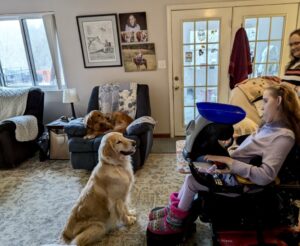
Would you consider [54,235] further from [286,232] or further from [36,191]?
[286,232]

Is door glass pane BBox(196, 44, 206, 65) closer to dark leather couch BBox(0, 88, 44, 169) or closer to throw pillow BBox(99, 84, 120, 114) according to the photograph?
throw pillow BBox(99, 84, 120, 114)

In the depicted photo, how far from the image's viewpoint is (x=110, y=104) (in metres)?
3.39

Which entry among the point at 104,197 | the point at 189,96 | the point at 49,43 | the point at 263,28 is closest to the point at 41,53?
the point at 49,43

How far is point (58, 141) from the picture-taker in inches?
128

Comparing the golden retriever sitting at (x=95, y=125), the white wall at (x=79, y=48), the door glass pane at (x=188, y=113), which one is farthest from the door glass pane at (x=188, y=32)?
the golden retriever sitting at (x=95, y=125)

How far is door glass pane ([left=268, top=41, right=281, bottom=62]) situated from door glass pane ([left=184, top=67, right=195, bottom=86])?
3.57ft

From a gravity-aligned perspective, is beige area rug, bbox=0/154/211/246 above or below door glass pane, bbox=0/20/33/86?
below

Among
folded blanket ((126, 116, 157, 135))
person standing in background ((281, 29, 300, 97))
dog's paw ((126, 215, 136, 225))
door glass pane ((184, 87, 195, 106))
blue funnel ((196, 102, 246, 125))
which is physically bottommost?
dog's paw ((126, 215, 136, 225))

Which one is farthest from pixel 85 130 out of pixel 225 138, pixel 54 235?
pixel 225 138

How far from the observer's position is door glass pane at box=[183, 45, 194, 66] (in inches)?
135

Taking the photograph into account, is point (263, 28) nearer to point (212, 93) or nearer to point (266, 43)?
point (266, 43)

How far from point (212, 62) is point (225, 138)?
7.87 ft

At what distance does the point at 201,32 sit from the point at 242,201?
2652 millimetres

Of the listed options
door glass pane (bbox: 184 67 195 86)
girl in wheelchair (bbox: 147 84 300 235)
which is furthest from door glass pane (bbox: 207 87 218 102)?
girl in wheelchair (bbox: 147 84 300 235)
